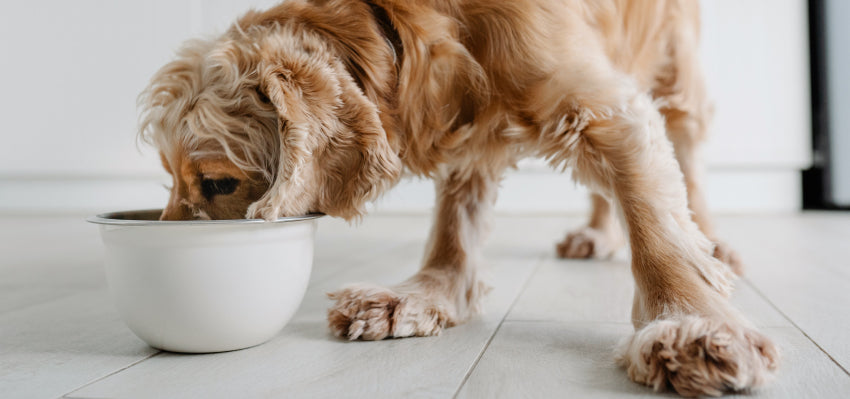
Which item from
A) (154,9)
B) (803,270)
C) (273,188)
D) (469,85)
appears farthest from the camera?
(154,9)

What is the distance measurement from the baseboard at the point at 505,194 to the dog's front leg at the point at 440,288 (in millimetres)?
1890

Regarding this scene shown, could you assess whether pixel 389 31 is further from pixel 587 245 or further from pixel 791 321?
pixel 587 245

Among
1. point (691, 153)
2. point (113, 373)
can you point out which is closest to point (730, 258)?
point (691, 153)

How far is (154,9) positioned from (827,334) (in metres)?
4.03

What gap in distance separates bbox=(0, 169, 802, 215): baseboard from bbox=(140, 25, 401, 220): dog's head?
235cm

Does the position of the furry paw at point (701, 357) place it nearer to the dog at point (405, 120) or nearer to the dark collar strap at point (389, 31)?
the dog at point (405, 120)

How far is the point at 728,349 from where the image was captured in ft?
3.22

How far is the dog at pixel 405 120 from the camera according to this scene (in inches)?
48.3

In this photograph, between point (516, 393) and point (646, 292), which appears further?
point (646, 292)

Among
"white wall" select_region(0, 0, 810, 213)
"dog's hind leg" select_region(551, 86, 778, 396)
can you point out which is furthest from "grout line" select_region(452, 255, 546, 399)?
"white wall" select_region(0, 0, 810, 213)

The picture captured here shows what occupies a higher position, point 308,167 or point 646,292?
point 308,167

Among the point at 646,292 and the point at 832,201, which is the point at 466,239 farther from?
the point at 832,201

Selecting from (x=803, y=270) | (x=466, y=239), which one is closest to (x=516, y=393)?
(x=466, y=239)

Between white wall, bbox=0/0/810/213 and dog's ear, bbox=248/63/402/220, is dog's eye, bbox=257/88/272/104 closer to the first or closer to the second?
dog's ear, bbox=248/63/402/220
